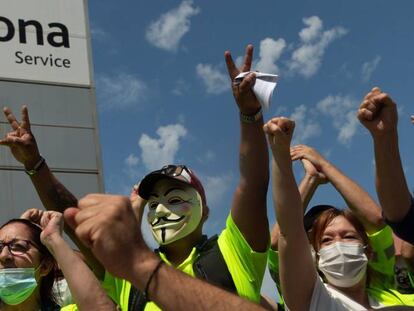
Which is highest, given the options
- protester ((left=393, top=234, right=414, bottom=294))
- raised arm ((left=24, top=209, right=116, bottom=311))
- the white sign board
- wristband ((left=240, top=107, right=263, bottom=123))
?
the white sign board

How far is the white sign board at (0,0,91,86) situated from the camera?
9000 millimetres

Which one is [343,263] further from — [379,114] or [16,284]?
[16,284]

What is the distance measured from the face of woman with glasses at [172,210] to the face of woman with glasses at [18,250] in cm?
57

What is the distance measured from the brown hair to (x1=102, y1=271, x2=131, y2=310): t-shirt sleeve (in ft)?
1.22

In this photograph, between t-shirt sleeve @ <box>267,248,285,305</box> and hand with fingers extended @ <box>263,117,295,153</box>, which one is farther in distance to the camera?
t-shirt sleeve @ <box>267,248,285,305</box>

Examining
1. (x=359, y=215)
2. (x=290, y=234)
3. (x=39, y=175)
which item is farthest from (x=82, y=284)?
(x=39, y=175)

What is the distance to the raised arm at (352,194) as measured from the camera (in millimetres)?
2812

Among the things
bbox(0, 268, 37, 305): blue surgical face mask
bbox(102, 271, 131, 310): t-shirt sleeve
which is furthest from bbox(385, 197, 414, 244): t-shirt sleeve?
bbox(0, 268, 37, 305): blue surgical face mask

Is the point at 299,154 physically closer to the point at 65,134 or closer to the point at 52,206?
the point at 52,206

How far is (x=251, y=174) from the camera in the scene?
2.64 m

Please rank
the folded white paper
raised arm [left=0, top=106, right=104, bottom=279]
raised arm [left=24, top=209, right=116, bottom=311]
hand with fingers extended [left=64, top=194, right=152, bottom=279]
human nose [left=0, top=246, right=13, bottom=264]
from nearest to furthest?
hand with fingers extended [left=64, top=194, right=152, bottom=279] → raised arm [left=24, top=209, right=116, bottom=311] → the folded white paper → human nose [left=0, top=246, right=13, bottom=264] → raised arm [left=0, top=106, right=104, bottom=279]

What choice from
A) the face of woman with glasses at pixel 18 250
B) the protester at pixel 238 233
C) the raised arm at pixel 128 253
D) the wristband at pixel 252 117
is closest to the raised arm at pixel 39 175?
the face of woman with glasses at pixel 18 250

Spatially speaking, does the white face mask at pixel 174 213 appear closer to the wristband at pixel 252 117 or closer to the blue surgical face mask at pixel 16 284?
the wristband at pixel 252 117

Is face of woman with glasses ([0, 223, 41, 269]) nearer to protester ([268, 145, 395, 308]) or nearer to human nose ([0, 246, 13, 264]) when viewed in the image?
human nose ([0, 246, 13, 264])
